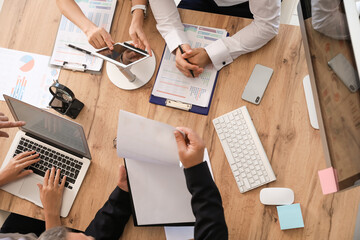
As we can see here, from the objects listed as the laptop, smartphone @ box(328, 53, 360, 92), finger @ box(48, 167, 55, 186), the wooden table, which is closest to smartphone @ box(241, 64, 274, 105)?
the wooden table

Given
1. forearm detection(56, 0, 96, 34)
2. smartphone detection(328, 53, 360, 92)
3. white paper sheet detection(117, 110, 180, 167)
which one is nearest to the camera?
smartphone detection(328, 53, 360, 92)

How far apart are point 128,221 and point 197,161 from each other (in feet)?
1.24

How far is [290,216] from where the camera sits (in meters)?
1.05

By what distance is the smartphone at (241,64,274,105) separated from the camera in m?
1.16

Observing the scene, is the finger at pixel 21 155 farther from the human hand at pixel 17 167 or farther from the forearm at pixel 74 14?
the forearm at pixel 74 14

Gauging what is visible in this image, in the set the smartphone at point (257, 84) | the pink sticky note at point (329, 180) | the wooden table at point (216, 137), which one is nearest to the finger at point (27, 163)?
the wooden table at point (216, 137)

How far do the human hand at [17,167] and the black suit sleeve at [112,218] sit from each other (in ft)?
1.07

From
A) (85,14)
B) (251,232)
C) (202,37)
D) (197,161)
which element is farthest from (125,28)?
(251,232)

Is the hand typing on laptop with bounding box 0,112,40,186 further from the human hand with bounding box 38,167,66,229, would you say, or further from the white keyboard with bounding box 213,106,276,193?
the white keyboard with bounding box 213,106,276,193

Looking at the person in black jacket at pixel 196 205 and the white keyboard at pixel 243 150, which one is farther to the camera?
the white keyboard at pixel 243 150

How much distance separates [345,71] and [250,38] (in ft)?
1.43

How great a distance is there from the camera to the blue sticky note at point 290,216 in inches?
40.9

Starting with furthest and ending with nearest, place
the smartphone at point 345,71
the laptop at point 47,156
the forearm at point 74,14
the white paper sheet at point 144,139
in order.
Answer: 1. the forearm at point 74,14
2. the laptop at point 47,156
3. the white paper sheet at point 144,139
4. the smartphone at point 345,71

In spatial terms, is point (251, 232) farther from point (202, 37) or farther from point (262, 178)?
point (202, 37)
